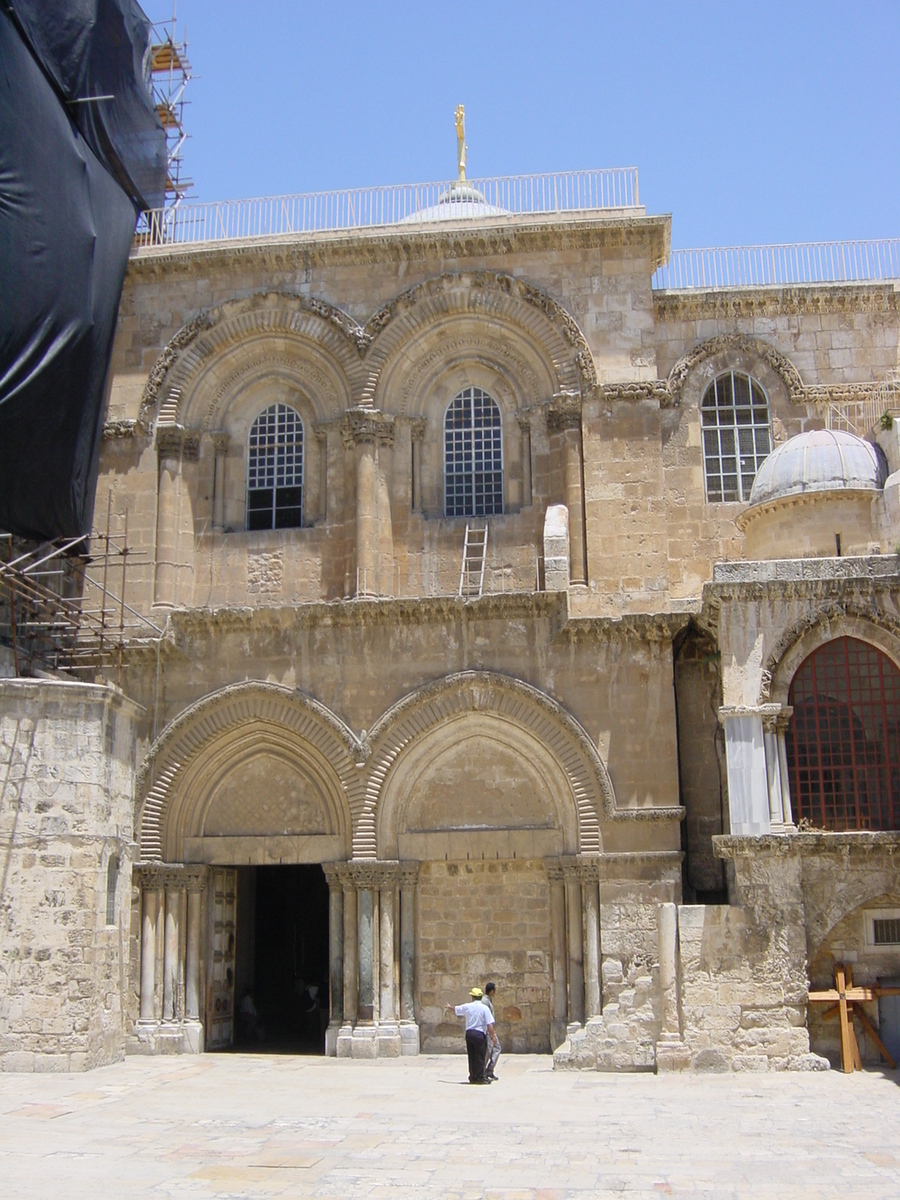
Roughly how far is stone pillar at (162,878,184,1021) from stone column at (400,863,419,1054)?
3.29 meters

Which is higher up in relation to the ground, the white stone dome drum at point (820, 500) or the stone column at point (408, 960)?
the white stone dome drum at point (820, 500)

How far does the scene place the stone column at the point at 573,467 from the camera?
65.4 ft

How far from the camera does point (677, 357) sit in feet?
69.4

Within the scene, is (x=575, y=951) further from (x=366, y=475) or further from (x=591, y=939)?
(x=366, y=475)

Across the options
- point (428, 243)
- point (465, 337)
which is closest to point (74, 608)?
point (465, 337)

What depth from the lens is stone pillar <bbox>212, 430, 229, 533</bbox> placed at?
21312 mm

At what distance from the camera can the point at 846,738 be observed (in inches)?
673

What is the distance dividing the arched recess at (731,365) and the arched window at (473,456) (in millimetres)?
2874

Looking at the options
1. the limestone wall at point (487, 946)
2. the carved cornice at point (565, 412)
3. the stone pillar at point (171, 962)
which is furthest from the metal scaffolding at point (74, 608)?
the carved cornice at point (565, 412)

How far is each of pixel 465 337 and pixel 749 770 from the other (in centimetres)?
837

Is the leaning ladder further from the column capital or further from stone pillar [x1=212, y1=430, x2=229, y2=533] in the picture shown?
stone pillar [x1=212, y1=430, x2=229, y2=533]

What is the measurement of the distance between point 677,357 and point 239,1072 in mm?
12282

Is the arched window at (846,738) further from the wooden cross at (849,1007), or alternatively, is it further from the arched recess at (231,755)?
the arched recess at (231,755)

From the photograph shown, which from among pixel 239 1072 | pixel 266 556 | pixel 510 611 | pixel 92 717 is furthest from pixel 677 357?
pixel 239 1072
